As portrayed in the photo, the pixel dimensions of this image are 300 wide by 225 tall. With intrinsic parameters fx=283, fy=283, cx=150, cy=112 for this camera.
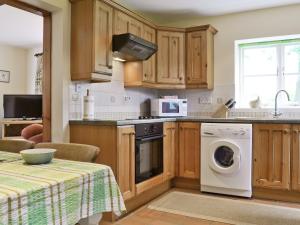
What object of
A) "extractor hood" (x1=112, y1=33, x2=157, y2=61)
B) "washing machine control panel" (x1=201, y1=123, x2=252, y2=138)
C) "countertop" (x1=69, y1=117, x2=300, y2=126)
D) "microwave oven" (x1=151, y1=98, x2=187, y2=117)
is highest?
"extractor hood" (x1=112, y1=33, x2=157, y2=61)

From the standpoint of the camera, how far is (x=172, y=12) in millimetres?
3887

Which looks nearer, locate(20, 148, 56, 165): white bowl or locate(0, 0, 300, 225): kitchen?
locate(20, 148, 56, 165): white bowl

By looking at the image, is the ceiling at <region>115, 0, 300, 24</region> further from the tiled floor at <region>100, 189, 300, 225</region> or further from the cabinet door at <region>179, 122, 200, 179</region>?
the tiled floor at <region>100, 189, 300, 225</region>

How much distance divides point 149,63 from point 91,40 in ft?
3.73

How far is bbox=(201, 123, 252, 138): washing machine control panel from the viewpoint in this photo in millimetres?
3105

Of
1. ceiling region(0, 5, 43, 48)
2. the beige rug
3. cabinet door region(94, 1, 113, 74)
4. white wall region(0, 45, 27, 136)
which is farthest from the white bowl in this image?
white wall region(0, 45, 27, 136)

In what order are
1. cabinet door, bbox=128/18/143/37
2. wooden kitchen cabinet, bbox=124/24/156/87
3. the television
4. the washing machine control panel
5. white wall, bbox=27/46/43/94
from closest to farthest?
the washing machine control panel < cabinet door, bbox=128/18/143/37 < wooden kitchen cabinet, bbox=124/24/156/87 < the television < white wall, bbox=27/46/43/94

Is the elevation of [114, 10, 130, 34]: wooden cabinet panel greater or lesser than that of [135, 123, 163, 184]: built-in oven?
greater

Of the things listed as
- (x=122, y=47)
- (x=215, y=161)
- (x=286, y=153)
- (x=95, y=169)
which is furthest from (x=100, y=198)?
(x=286, y=153)

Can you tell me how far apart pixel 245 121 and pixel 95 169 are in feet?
7.52

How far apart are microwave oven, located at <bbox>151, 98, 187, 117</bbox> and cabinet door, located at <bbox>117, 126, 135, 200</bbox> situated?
1162 mm

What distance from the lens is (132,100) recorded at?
3812 mm

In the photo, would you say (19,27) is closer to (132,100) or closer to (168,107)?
(132,100)

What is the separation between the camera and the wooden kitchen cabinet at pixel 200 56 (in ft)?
12.5
